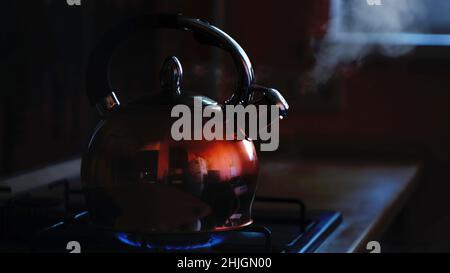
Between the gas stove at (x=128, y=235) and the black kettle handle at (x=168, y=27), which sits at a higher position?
the black kettle handle at (x=168, y=27)

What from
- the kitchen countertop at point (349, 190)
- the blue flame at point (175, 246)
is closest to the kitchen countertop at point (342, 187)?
the kitchen countertop at point (349, 190)

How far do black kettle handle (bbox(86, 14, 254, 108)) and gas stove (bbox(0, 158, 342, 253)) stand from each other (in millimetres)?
132

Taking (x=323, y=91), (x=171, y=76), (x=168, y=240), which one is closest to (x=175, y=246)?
(x=168, y=240)

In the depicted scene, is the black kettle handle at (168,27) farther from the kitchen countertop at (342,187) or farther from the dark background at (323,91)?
the dark background at (323,91)

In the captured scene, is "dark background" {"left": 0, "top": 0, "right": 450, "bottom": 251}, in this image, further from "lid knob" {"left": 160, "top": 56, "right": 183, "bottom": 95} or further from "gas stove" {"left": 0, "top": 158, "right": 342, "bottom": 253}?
"lid knob" {"left": 160, "top": 56, "right": 183, "bottom": 95}

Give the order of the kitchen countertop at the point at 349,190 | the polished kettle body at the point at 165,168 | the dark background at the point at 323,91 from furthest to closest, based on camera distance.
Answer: the dark background at the point at 323,91 < the kitchen countertop at the point at 349,190 < the polished kettle body at the point at 165,168

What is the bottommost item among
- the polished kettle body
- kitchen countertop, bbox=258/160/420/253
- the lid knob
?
kitchen countertop, bbox=258/160/420/253

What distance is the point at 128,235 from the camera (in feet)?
2.75

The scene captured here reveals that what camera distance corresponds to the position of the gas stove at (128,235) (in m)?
0.82

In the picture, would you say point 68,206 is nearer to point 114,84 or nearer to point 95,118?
point 95,118

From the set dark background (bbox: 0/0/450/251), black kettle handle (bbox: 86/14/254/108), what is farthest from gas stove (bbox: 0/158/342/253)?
dark background (bbox: 0/0/450/251)

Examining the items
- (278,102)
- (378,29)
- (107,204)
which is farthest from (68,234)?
(378,29)

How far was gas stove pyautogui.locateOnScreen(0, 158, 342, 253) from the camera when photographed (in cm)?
82

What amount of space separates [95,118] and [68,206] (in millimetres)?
497
